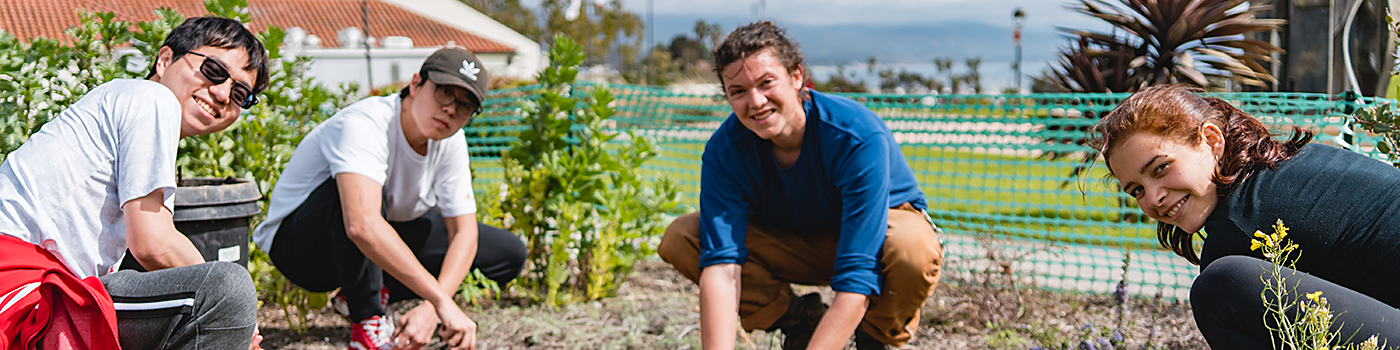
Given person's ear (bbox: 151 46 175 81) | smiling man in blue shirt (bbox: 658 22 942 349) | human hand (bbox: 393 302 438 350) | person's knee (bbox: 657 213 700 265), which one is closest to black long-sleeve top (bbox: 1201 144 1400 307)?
smiling man in blue shirt (bbox: 658 22 942 349)

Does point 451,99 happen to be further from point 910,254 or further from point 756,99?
point 910,254

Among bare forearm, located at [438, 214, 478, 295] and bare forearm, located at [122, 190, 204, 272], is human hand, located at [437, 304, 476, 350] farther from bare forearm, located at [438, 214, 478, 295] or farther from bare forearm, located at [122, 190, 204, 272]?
bare forearm, located at [122, 190, 204, 272]

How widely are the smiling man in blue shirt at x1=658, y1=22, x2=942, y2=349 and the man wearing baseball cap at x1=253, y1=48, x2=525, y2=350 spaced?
0.72 metres

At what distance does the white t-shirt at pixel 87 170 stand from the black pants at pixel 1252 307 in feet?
7.27

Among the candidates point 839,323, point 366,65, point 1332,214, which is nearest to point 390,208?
point 839,323

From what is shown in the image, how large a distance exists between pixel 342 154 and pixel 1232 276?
2233 millimetres

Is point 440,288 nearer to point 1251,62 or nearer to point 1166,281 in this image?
point 1166,281

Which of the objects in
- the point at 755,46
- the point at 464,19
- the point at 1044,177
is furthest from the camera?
the point at 464,19

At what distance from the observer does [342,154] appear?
245 centimetres

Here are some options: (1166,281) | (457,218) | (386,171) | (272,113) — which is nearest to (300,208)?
(386,171)

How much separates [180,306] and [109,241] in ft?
0.78

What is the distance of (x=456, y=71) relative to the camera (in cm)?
248

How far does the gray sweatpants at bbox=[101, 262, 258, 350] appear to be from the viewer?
1836 millimetres

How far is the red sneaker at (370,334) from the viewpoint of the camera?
2.68 metres
